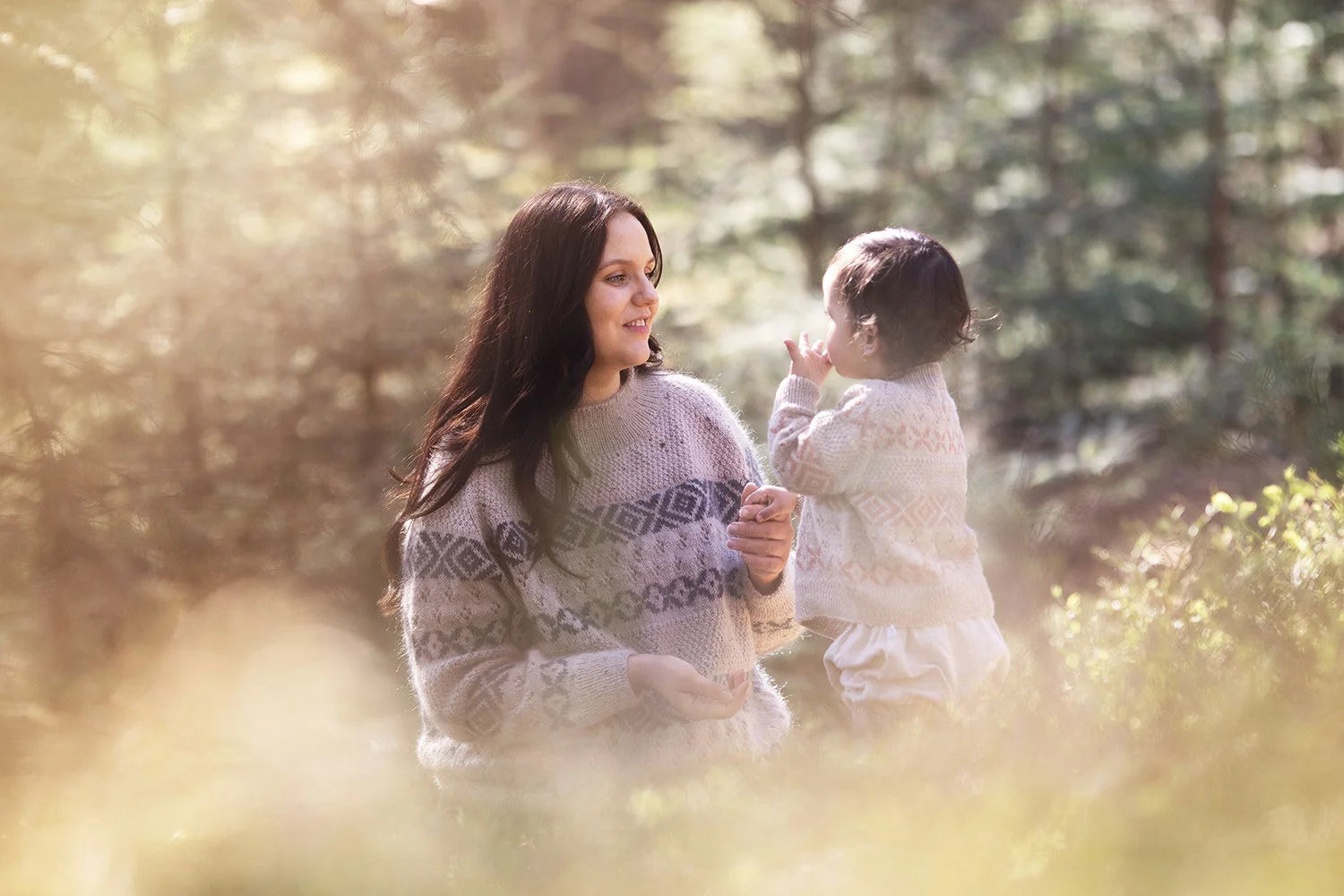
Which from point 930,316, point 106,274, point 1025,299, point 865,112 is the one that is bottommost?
point 930,316

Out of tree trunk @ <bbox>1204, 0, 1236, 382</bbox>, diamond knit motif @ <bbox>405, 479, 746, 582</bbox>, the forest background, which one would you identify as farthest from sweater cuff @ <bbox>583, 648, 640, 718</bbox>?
tree trunk @ <bbox>1204, 0, 1236, 382</bbox>

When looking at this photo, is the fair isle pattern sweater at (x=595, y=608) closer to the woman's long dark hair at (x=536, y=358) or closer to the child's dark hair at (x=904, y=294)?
the woman's long dark hair at (x=536, y=358)

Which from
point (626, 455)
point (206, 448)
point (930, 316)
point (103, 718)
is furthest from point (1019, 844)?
point (206, 448)

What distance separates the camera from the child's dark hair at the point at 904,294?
2.82 metres

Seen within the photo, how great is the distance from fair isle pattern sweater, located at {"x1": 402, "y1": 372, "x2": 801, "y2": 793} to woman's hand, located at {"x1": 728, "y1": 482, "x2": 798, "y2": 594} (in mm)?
126

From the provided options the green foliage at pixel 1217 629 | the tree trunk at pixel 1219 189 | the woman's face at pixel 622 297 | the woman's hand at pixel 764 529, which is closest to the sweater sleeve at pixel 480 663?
the woman's hand at pixel 764 529

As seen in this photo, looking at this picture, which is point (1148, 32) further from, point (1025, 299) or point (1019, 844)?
point (1019, 844)

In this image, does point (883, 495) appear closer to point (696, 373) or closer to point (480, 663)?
point (480, 663)

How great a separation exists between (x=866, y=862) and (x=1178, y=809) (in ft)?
1.02

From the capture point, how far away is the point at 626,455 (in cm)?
272

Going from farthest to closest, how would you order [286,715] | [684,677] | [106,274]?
[106,274]
[684,677]
[286,715]

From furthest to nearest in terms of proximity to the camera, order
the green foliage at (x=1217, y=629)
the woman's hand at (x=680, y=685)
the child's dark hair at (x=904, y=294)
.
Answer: the child's dark hair at (x=904, y=294), the woman's hand at (x=680, y=685), the green foliage at (x=1217, y=629)

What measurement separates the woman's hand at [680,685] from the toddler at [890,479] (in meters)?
0.47

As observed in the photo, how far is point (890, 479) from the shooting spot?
9.29ft
